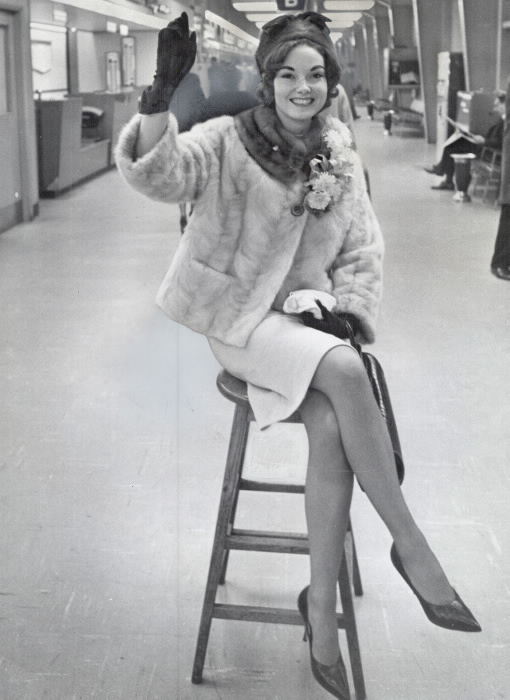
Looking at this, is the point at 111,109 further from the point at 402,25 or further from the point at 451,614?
the point at 451,614

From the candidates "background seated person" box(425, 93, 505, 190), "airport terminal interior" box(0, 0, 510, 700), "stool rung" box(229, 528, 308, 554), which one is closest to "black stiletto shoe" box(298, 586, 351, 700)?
"airport terminal interior" box(0, 0, 510, 700)

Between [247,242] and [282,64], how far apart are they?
14.1 inches

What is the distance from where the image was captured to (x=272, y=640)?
A: 6.80 feet

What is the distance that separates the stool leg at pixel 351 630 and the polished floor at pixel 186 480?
0.06 m

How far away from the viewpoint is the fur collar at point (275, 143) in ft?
5.72

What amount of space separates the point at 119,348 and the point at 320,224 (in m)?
2.28

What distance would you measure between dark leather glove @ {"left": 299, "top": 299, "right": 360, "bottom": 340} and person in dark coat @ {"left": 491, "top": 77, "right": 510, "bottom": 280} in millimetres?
1274

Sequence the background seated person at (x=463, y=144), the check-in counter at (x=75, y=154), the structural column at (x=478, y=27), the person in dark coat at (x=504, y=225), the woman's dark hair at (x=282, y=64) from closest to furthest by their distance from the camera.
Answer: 1. the woman's dark hair at (x=282, y=64)
2. the check-in counter at (x=75, y=154)
3. the structural column at (x=478, y=27)
4. the person in dark coat at (x=504, y=225)
5. the background seated person at (x=463, y=144)

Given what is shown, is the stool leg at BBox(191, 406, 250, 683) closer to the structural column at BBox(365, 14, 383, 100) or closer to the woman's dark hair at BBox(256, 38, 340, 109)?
the woman's dark hair at BBox(256, 38, 340, 109)

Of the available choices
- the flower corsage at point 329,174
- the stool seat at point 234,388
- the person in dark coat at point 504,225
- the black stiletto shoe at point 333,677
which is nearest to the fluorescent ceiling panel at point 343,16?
the flower corsage at point 329,174

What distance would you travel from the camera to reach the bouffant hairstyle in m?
1.64

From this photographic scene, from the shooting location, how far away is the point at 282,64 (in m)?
1.65

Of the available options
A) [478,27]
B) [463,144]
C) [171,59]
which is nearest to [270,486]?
[171,59]

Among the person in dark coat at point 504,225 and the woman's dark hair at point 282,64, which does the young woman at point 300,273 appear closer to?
the woman's dark hair at point 282,64
